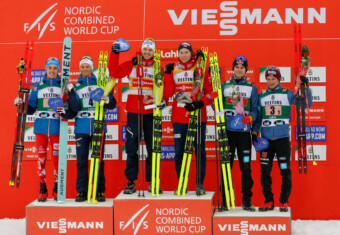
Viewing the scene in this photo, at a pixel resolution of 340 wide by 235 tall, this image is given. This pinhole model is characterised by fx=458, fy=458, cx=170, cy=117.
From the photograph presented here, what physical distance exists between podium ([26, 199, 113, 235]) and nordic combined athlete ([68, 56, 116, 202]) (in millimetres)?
235

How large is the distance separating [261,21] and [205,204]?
7.65ft

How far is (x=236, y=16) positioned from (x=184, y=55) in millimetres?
1185

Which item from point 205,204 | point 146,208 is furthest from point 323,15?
point 146,208

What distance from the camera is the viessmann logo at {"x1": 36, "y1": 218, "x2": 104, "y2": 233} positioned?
420 centimetres

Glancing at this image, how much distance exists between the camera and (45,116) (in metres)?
4.59

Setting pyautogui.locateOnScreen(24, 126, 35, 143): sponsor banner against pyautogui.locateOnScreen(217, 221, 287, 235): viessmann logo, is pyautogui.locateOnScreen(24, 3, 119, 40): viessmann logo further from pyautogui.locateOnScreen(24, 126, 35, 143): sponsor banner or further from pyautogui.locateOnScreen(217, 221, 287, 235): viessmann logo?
pyautogui.locateOnScreen(217, 221, 287, 235): viessmann logo

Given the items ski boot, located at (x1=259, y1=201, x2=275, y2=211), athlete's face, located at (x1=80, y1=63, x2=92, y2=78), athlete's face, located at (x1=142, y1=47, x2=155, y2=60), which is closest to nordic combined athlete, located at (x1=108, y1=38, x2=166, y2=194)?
athlete's face, located at (x1=142, y1=47, x2=155, y2=60)

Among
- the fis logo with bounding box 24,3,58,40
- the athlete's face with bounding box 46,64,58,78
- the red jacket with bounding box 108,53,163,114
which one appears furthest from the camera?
the fis logo with bounding box 24,3,58,40

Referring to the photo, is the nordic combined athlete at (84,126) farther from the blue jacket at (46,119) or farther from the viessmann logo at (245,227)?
the viessmann logo at (245,227)

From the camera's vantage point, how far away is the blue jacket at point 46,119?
14.6 feet

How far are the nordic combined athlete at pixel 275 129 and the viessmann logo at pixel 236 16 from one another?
1.11m

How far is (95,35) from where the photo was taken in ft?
17.9

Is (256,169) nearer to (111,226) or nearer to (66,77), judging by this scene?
(111,226)

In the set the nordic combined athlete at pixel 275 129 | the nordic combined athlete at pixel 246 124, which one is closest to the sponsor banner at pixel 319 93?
the nordic combined athlete at pixel 275 129
